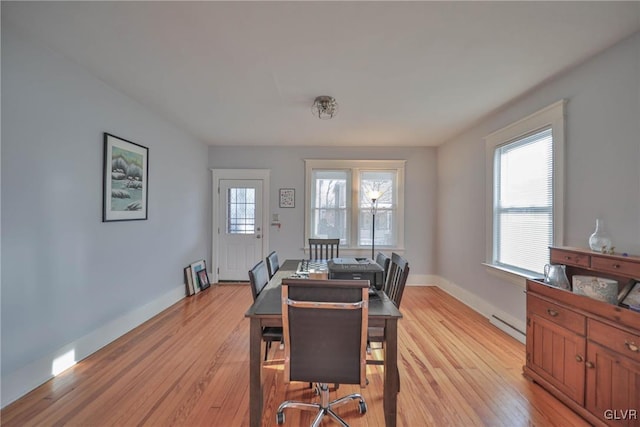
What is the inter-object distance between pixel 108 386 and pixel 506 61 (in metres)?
4.01

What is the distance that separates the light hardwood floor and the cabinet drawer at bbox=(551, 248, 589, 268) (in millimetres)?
980

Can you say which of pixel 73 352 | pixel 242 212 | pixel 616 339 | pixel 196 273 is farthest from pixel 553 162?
pixel 196 273

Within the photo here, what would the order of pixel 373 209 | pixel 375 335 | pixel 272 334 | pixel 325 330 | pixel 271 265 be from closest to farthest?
1. pixel 325 330
2. pixel 375 335
3. pixel 272 334
4. pixel 271 265
5. pixel 373 209

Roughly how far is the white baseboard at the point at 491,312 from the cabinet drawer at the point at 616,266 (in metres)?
1.27

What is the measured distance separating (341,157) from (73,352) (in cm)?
431

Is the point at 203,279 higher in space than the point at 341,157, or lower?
lower

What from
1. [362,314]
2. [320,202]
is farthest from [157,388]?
[320,202]

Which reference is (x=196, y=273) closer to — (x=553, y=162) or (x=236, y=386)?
(x=236, y=386)

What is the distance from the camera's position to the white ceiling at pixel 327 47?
1711 mm

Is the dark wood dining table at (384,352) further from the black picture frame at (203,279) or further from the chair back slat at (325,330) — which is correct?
the black picture frame at (203,279)

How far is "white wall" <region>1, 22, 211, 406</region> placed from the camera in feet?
6.29

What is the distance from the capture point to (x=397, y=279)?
2238mm

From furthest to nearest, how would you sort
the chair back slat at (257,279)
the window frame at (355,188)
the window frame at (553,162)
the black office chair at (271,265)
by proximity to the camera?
1. the window frame at (355,188)
2. the black office chair at (271,265)
3. the window frame at (553,162)
4. the chair back slat at (257,279)

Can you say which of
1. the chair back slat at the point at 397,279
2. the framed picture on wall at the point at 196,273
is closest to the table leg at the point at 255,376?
the chair back slat at the point at 397,279
